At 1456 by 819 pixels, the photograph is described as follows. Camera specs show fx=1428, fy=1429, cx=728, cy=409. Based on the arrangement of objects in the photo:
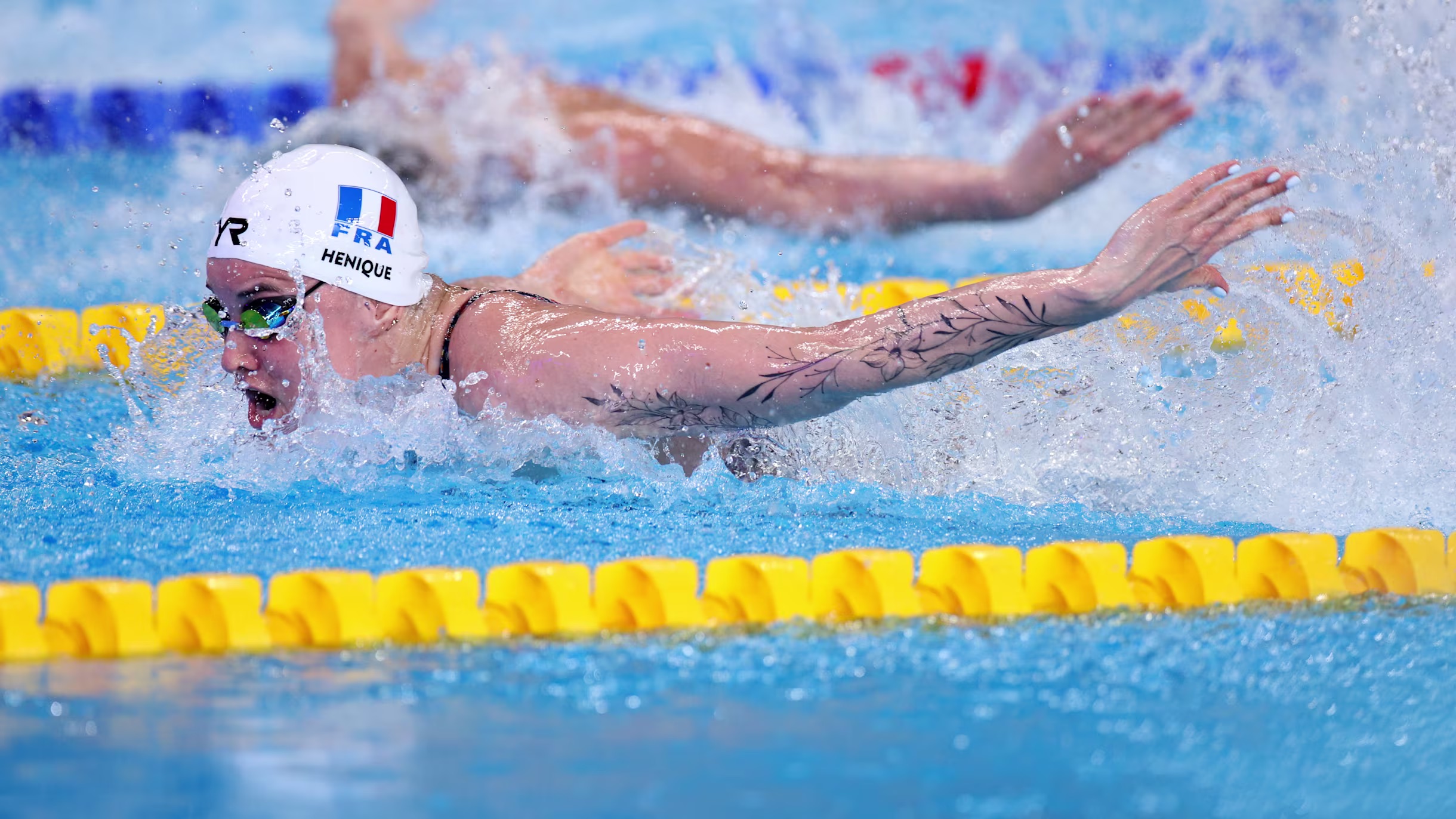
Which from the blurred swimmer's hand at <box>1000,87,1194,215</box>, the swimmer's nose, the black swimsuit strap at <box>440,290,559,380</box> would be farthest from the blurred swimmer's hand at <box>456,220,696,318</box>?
the blurred swimmer's hand at <box>1000,87,1194,215</box>

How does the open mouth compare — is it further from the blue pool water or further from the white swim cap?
the white swim cap

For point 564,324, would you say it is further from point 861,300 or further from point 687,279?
point 861,300

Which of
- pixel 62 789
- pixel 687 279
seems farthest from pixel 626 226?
pixel 62 789

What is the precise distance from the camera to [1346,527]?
2.71 metres

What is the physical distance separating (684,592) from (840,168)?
303 centimetres

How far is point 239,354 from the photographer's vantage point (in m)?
2.59

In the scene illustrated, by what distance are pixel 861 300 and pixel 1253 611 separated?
2.30 m

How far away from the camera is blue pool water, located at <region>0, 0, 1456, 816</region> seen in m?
1.67

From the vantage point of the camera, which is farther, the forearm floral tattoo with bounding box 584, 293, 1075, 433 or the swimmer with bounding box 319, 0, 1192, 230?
the swimmer with bounding box 319, 0, 1192, 230

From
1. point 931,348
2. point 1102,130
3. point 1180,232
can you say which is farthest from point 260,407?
point 1102,130

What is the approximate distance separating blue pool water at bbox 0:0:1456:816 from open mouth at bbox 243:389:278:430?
6cm

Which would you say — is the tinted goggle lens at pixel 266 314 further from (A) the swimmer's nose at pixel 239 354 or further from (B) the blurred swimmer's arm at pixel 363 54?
(B) the blurred swimmer's arm at pixel 363 54

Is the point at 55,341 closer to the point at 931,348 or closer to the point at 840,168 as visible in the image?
the point at 840,168

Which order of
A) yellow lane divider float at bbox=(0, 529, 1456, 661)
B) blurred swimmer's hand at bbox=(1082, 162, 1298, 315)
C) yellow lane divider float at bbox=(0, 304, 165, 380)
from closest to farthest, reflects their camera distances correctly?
yellow lane divider float at bbox=(0, 529, 1456, 661) < blurred swimmer's hand at bbox=(1082, 162, 1298, 315) < yellow lane divider float at bbox=(0, 304, 165, 380)
